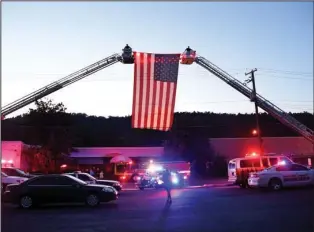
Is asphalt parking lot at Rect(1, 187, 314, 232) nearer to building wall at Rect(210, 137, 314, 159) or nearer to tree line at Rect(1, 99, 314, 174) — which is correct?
tree line at Rect(1, 99, 314, 174)

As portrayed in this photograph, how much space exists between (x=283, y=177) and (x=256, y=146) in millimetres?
34966

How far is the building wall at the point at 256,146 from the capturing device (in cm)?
5847

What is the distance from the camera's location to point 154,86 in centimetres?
2950

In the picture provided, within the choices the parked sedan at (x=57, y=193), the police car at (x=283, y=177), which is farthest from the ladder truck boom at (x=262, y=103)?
the parked sedan at (x=57, y=193)

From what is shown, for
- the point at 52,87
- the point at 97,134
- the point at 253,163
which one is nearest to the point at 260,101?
the point at 253,163

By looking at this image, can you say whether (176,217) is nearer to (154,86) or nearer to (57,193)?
(57,193)

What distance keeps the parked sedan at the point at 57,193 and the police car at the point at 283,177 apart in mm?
10476

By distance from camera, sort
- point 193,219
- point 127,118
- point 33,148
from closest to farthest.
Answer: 1. point 193,219
2. point 33,148
3. point 127,118

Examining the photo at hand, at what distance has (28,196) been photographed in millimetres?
18562

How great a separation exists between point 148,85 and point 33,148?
17469 mm

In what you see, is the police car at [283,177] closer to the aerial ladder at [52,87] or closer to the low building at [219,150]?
the aerial ladder at [52,87]

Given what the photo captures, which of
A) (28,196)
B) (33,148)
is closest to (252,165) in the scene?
(28,196)

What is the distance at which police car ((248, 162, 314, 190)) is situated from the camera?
25000 millimetres

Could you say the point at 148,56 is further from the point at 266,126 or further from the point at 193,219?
the point at 266,126
